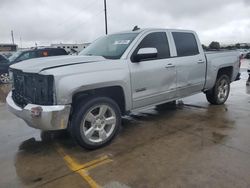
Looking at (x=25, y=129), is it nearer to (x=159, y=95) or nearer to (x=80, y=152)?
(x=80, y=152)

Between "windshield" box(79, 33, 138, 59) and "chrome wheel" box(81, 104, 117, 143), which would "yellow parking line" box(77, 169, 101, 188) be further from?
"windshield" box(79, 33, 138, 59)

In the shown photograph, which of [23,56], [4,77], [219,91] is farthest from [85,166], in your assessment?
[4,77]

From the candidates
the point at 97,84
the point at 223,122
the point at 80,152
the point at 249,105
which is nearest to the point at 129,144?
the point at 80,152

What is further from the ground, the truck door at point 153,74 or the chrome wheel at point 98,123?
the truck door at point 153,74

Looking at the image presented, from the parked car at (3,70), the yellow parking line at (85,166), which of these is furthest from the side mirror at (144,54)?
the parked car at (3,70)

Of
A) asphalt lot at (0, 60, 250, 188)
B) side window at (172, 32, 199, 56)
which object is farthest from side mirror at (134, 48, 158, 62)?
asphalt lot at (0, 60, 250, 188)

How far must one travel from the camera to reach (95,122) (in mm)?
3996

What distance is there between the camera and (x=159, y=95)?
4922 millimetres

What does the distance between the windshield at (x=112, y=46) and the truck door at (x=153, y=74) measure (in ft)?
0.76

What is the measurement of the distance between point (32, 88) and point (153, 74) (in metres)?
2.13

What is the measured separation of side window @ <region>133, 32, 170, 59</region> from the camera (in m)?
4.75

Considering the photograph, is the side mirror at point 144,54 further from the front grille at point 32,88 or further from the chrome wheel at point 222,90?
the chrome wheel at point 222,90

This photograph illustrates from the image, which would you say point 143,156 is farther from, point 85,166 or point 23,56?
point 23,56

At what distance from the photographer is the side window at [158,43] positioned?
475 cm
